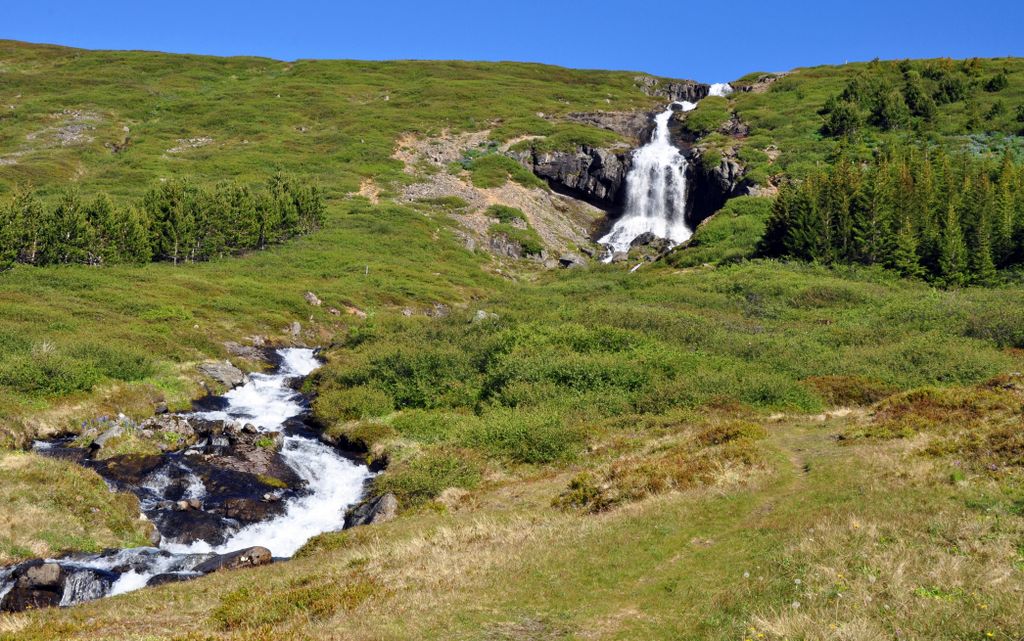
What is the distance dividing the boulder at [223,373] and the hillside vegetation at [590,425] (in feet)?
4.35

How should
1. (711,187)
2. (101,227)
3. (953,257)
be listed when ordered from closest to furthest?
(953,257) < (101,227) < (711,187)

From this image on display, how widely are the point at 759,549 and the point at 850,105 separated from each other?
111320mm

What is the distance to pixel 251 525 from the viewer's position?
23.6 meters

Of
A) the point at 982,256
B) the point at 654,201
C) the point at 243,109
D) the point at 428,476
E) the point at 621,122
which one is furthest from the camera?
the point at 243,109

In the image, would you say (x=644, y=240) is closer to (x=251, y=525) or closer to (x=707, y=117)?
(x=707, y=117)

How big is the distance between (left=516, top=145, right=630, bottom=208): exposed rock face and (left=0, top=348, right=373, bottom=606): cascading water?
268 ft

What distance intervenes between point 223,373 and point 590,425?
970 inches

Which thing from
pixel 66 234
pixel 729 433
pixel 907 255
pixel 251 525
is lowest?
pixel 251 525

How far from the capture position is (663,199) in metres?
110

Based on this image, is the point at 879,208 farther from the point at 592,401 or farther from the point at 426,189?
the point at 426,189

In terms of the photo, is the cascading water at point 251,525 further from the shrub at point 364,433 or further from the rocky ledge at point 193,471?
the shrub at point 364,433

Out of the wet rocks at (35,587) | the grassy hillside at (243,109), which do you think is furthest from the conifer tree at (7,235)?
the wet rocks at (35,587)

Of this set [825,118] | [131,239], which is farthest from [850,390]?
[825,118]

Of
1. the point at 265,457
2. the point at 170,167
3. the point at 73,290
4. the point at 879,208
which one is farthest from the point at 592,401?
the point at 170,167
